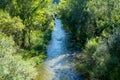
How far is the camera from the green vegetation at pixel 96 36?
33562mm

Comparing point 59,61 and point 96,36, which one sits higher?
point 96,36

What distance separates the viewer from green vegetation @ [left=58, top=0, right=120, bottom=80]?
3356 cm

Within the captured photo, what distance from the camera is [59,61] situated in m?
50.0

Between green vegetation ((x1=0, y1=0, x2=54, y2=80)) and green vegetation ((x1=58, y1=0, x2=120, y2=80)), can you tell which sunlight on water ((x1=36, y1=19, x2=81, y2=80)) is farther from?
green vegetation ((x1=58, y1=0, x2=120, y2=80))

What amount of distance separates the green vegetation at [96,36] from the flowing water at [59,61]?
1584 mm

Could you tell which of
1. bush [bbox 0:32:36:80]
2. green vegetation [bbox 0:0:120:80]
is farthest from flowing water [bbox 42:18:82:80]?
bush [bbox 0:32:36:80]

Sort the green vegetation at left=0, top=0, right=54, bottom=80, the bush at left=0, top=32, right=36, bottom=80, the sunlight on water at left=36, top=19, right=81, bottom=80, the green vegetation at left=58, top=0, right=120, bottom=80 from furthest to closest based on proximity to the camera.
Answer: the green vegetation at left=0, top=0, right=54, bottom=80, the sunlight on water at left=36, top=19, right=81, bottom=80, the green vegetation at left=58, top=0, right=120, bottom=80, the bush at left=0, top=32, right=36, bottom=80

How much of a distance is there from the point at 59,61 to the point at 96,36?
28.8ft

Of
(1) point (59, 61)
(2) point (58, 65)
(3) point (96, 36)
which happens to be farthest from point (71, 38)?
(2) point (58, 65)

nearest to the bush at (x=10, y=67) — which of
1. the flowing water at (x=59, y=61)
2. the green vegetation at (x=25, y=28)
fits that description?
the green vegetation at (x=25, y=28)

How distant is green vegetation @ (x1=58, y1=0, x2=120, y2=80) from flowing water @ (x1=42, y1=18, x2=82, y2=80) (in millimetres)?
1584

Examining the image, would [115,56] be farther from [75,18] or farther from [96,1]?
[75,18]

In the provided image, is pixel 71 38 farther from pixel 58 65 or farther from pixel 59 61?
pixel 58 65

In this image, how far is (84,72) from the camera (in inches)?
1634
